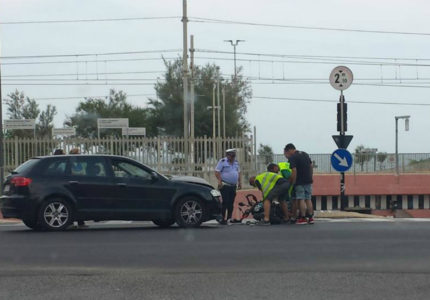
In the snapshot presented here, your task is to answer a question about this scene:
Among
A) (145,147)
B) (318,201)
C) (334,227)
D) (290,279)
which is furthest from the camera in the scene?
(318,201)

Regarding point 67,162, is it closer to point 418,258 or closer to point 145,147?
point 418,258

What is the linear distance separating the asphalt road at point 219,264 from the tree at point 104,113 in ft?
127

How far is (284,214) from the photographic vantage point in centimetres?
1656

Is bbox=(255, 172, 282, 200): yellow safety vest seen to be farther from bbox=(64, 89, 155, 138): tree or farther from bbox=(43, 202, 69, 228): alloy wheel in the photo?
bbox=(64, 89, 155, 138): tree

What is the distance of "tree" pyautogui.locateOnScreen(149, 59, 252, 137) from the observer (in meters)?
51.8

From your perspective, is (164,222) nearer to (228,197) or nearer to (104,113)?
(228,197)

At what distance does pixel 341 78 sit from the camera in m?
20.3

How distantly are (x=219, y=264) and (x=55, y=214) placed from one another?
5.46 meters

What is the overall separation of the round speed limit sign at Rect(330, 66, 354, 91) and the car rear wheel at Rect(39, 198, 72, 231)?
329 inches

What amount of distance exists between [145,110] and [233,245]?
42.2 metres

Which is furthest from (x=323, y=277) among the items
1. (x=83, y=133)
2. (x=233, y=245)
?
(x=83, y=133)

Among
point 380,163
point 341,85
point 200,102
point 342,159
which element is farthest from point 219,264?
point 200,102

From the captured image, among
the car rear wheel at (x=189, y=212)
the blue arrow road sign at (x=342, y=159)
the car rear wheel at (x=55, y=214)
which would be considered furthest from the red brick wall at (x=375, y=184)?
the car rear wheel at (x=55, y=214)

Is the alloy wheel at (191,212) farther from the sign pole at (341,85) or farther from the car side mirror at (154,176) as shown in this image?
the sign pole at (341,85)
